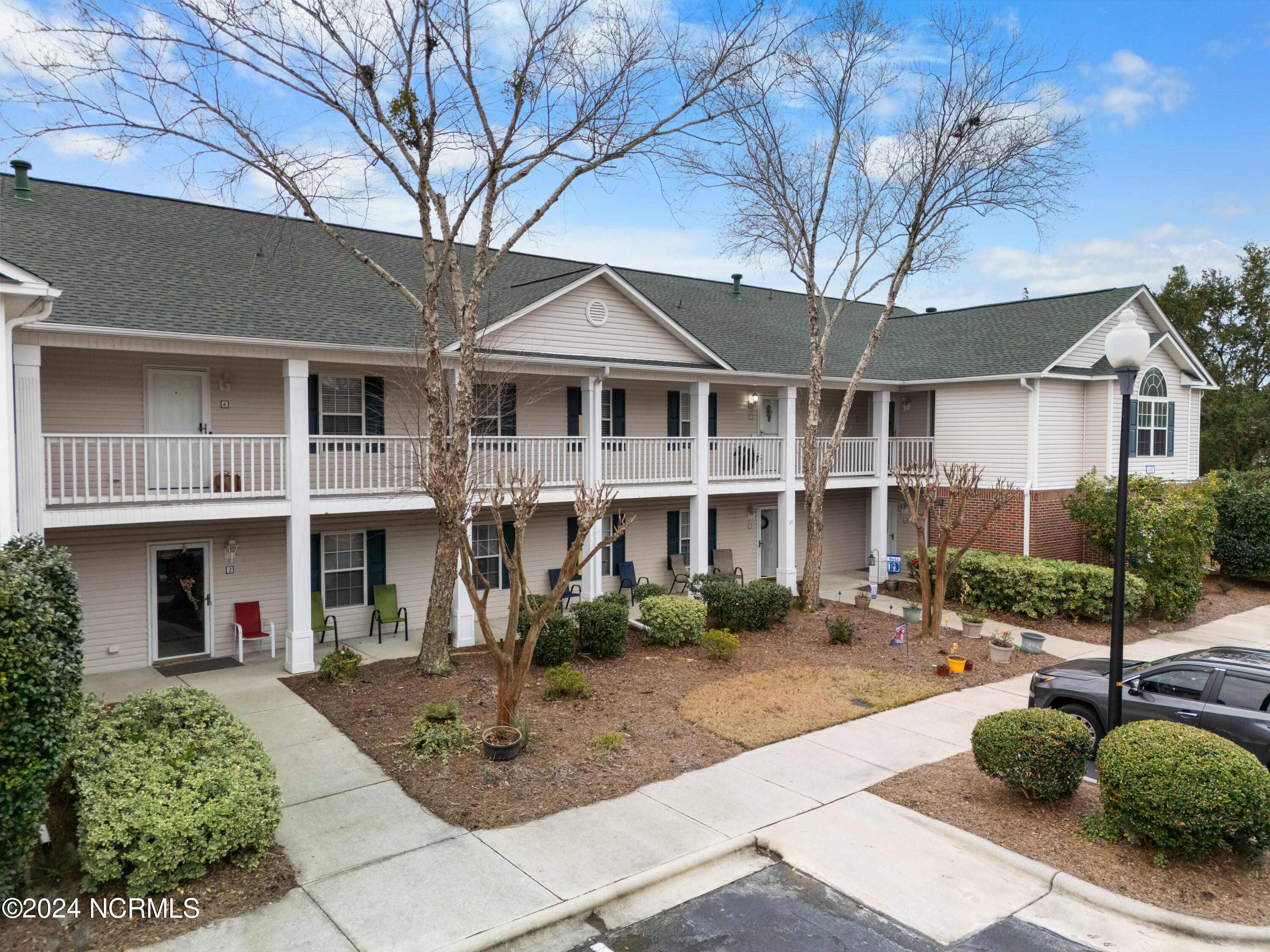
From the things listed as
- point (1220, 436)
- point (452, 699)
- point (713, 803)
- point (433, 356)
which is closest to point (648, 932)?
point (713, 803)

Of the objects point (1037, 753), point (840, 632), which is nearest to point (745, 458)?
point (840, 632)

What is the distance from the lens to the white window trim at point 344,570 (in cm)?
1520

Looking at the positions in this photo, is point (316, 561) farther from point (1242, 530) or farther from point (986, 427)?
point (1242, 530)

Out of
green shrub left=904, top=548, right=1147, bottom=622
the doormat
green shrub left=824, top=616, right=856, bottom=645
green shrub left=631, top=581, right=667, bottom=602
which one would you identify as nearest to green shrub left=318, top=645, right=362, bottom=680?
the doormat

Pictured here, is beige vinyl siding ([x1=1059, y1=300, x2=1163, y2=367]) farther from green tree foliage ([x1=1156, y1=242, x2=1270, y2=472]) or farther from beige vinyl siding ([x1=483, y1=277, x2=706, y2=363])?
green tree foliage ([x1=1156, y1=242, x2=1270, y2=472])

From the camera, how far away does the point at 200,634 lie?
1406 cm

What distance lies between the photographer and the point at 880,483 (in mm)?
21688

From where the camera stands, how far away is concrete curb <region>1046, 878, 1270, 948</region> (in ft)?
19.6

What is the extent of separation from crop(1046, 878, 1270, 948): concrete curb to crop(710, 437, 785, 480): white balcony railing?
495 inches

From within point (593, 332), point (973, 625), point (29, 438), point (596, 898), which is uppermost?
point (593, 332)

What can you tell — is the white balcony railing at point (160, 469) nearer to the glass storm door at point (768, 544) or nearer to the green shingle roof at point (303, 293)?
the green shingle roof at point (303, 293)

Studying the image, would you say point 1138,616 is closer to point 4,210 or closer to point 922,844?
point 922,844

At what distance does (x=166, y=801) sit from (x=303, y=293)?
1066 centimetres

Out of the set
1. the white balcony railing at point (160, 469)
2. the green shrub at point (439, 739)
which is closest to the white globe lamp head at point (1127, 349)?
the green shrub at point (439, 739)
